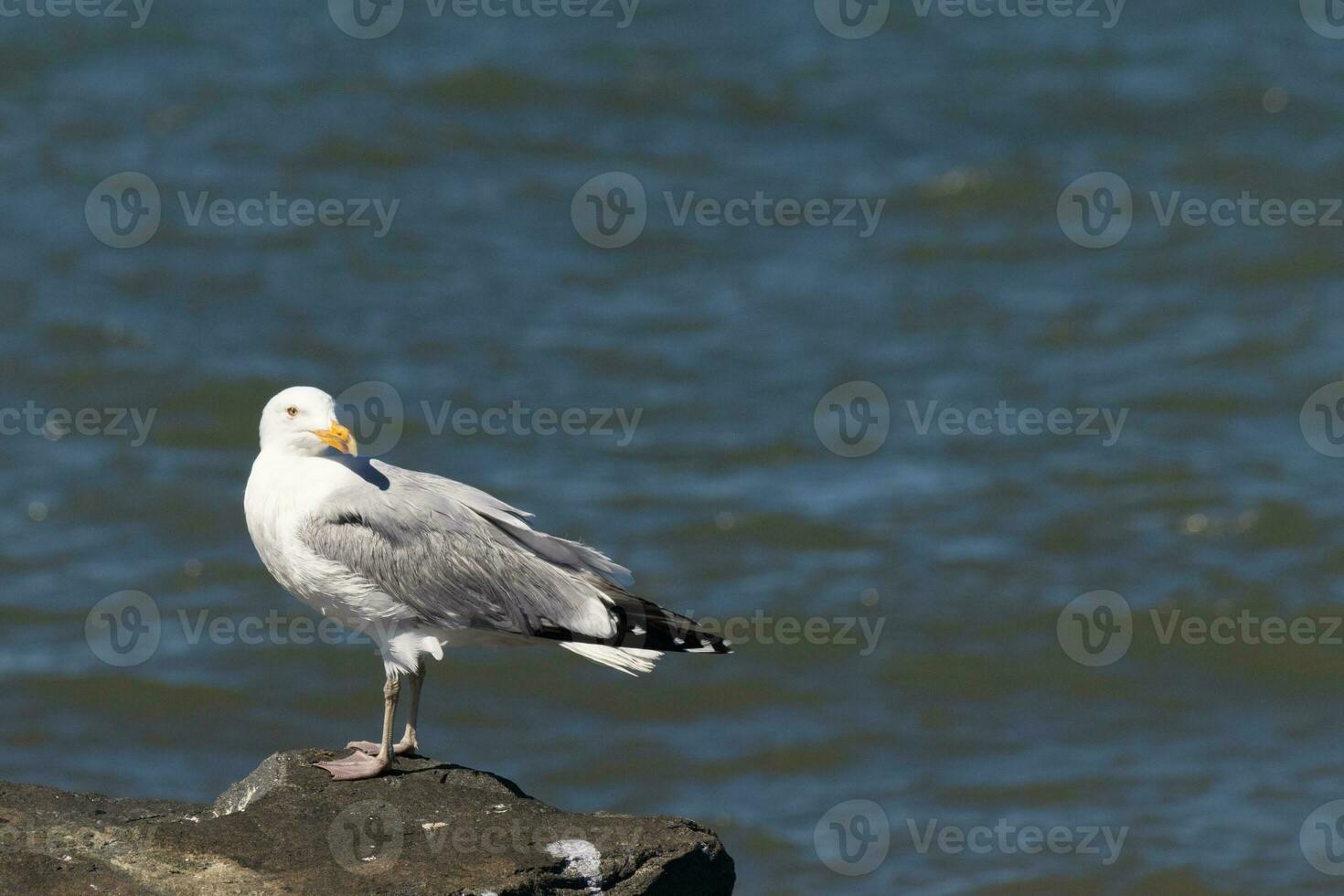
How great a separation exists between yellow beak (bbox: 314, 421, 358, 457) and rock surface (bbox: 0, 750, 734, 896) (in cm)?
129

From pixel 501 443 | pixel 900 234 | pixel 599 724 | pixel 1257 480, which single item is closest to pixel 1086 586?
pixel 1257 480

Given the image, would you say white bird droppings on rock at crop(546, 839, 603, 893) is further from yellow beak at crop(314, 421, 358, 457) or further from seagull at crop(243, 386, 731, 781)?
yellow beak at crop(314, 421, 358, 457)

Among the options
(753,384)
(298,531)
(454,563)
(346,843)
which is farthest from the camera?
(753,384)

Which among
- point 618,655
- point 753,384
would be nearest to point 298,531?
point 618,655

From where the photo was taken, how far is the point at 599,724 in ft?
39.0

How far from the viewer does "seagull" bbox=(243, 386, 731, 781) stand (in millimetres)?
7332

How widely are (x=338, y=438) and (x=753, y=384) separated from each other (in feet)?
29.2

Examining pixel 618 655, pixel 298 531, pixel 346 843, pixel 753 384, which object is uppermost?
pixel 753 384

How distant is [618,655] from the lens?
7348mm

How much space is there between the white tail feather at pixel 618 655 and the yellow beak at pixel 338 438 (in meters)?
1.18

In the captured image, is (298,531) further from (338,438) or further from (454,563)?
(454,563)

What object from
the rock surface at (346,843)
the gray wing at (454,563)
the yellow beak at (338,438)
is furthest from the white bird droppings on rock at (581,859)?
the yellow beak at (338,438)

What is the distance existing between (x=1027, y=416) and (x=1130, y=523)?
1788 mm

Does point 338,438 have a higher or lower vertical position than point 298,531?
higher
